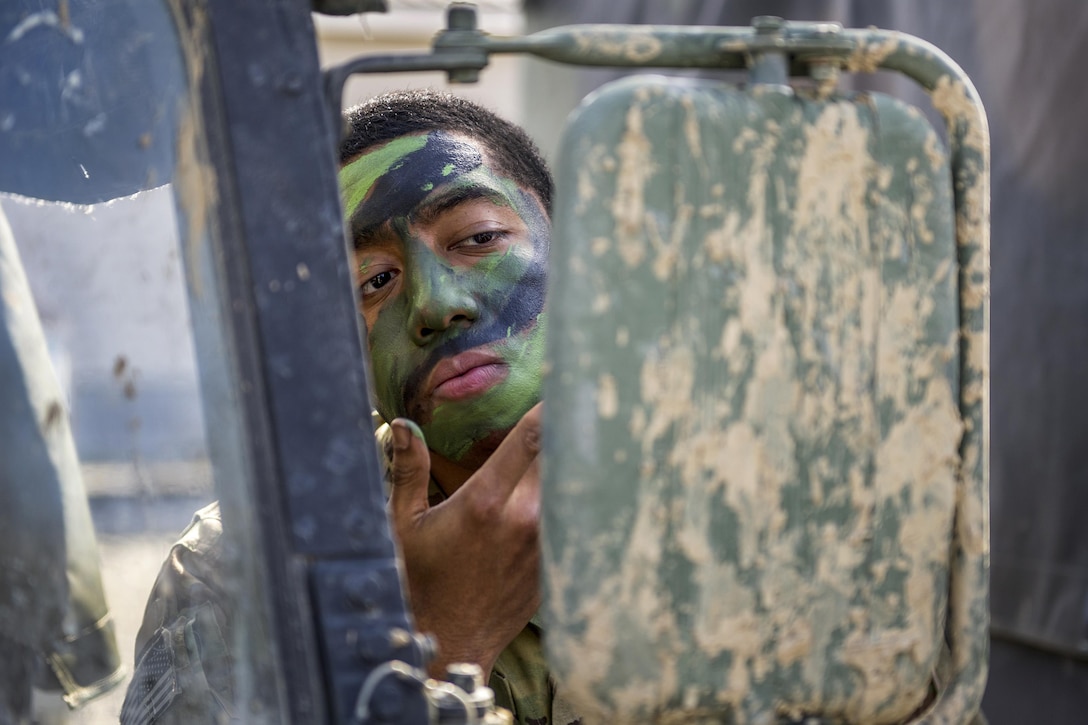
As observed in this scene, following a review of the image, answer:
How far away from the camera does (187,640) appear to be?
98 centimetres

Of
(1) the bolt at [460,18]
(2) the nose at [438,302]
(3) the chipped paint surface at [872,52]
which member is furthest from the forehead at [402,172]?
(3) the chipped paint surface at [872,52]

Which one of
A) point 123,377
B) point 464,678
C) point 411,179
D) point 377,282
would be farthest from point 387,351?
point 464,678

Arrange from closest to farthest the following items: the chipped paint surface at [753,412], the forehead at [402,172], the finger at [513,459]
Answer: the chipped paint surface at [753,412] < the finger at [513,459] < the forehead at [402,172]

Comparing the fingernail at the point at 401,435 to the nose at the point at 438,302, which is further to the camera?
the nose at the point at 438,302

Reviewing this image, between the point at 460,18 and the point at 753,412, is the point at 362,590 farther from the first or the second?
the point at 460,18

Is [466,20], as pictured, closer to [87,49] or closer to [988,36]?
[87,49]

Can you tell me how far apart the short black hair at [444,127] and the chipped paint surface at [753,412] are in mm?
882

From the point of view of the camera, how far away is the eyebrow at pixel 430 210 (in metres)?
1.59

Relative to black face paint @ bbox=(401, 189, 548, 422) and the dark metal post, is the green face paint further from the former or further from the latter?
the dark metal post

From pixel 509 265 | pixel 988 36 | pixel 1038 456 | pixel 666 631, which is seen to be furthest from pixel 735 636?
pixel 988 36

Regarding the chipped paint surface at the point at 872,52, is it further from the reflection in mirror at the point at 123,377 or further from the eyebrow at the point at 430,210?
the eyebrow at the point at 430,210

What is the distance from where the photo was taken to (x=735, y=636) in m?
0.84

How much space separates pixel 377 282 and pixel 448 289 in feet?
0.47

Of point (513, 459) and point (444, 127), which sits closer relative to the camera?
point (513, 459)
